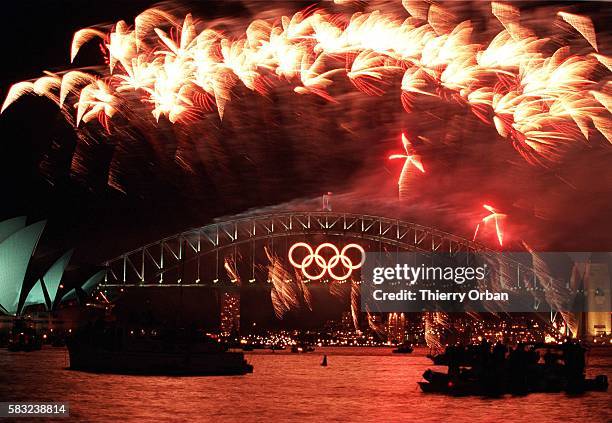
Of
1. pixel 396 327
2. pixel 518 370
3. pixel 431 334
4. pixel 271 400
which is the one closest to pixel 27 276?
pixel 271 400

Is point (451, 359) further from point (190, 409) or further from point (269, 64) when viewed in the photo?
point (269, 64)

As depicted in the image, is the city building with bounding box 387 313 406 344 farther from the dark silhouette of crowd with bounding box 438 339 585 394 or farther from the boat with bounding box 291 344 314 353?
the dark silhouette of crowd with bounding box 438 339 585 394

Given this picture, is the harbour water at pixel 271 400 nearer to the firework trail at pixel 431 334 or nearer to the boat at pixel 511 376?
the boat at pixel 511 376

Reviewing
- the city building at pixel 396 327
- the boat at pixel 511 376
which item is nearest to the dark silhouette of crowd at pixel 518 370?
the boat at pixel 511 376

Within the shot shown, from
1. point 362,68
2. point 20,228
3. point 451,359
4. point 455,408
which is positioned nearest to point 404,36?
point 362,68

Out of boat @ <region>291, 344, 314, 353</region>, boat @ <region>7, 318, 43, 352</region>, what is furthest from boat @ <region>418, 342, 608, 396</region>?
boat @ <region>291, 344, 314, 353</region>

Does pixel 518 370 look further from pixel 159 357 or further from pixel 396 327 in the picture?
pixel 396 327
